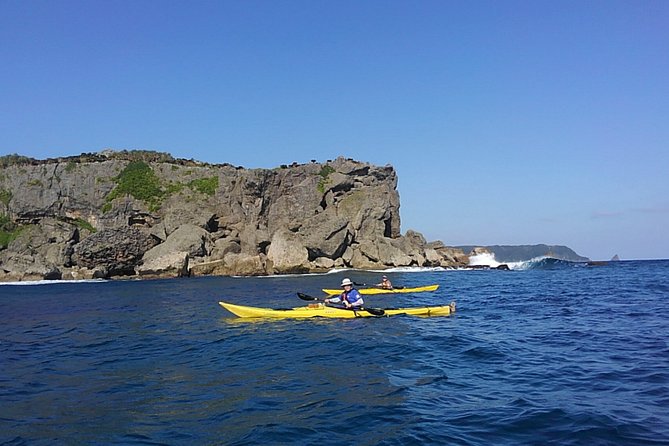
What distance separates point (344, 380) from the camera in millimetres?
9992

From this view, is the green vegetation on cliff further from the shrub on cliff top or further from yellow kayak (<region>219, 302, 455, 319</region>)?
yellow kayak (<region>219, 302, 455, 319</region>)

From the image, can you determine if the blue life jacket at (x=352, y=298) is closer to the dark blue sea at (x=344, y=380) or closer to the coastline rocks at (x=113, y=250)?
the dark blue sea at (x=344, y=380)

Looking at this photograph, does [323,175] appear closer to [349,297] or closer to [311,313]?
[349,297]

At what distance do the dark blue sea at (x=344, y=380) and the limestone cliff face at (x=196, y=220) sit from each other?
117 ft

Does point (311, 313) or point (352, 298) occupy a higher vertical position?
point (352, 298)

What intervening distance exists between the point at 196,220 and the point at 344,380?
174 ft

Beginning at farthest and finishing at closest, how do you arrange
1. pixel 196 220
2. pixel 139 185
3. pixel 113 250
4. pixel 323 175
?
pixel 323 175
pixel 139 185
pixel 196 220
pixel 113 250

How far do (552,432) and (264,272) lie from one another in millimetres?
47638

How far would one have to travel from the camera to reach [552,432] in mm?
6684

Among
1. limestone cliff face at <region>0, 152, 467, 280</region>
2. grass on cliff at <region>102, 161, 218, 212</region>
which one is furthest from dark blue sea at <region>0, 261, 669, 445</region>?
grass on cliff at <region>102, 161, 218, 212</region>

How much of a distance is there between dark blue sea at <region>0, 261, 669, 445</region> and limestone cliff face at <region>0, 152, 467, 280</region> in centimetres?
3563

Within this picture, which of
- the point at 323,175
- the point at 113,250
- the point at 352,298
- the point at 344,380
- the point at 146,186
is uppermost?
the point at 323,175

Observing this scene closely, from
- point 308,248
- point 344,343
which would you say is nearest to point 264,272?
point 308,248

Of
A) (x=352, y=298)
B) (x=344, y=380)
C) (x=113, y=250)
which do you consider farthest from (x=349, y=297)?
(x=113, y=250)
